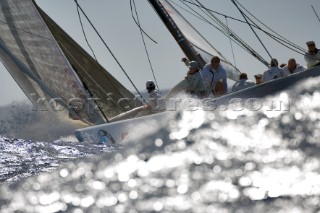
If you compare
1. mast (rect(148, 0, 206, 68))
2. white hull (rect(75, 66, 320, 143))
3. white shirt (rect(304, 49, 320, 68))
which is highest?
mast (rect(148, 0, 206, 68))

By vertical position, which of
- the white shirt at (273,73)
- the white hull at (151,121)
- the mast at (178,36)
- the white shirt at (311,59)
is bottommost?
the white hull at (151,121)

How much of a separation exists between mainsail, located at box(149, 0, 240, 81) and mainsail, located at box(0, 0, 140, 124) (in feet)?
5.06

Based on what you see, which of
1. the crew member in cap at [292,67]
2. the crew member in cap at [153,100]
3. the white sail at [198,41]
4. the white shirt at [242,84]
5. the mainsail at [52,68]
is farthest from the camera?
the white sail at [198,41]

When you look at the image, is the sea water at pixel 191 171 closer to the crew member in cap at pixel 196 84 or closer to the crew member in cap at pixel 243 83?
the crew member in cap at pixel 196 84

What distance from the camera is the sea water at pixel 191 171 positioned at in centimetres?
460

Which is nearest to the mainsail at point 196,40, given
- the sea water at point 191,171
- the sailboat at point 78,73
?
the sailboat at point 78,73

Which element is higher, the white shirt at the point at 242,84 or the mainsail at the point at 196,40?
the mainsail at the point at 196,40

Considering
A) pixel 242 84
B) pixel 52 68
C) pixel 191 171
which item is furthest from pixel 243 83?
pixel 191 171

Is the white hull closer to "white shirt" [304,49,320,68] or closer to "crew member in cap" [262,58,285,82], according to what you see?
"white shirt" [304,49,320,68]

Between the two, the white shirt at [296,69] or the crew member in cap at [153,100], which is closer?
the crew member in cap at [153,100]

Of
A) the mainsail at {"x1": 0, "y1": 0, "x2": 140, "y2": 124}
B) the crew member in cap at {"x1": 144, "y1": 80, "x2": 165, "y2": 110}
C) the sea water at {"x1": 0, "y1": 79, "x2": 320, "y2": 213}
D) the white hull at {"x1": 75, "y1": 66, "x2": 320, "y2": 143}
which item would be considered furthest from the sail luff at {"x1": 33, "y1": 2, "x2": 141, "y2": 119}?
the sea water at {"x1": 0, "y1": 79, "x2": 320, "y2": 213}

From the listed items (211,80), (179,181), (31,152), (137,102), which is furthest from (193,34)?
(179,181)

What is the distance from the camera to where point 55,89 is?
12750 mm

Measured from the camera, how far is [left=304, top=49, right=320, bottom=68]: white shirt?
1091cm
